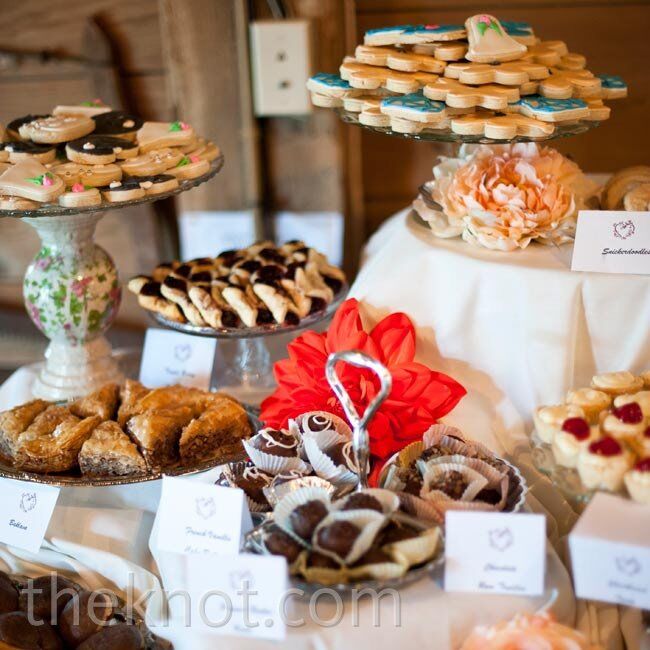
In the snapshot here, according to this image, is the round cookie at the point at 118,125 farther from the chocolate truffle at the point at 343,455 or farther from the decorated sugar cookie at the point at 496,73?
the chocolate truffle at the point at 343,455

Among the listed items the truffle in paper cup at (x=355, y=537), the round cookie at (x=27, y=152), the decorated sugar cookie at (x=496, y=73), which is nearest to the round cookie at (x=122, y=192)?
the round cookie at (x=27, y=152)

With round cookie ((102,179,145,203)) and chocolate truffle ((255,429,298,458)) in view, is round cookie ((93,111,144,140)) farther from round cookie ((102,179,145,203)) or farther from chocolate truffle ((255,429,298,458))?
chocolate truffle ((255,429,298,458))

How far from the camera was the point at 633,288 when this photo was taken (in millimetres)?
986

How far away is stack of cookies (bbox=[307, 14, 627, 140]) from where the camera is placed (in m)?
1.00

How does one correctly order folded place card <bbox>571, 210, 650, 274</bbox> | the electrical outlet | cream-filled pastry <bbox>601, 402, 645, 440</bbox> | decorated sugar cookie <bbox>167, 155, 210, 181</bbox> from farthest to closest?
the electrical outlet < decorated sugar cookie <bbox>167, 155, 210, 181</bbox> < folded place card <bbox>571, 210, 650, 274</bbox> < cream-filled pastry <bbox>601, 402, 645, 440</bbox>

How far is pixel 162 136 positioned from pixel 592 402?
0.73 metres

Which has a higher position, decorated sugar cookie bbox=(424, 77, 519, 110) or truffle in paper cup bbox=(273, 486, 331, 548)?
decorated sugar cookie bbox=(424, 77, 519, 110)

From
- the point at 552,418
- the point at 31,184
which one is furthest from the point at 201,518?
the point at 31,184

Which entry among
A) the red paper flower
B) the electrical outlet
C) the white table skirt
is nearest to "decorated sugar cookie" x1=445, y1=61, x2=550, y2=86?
the white table skirt

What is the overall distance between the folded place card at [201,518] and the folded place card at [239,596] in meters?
0.03

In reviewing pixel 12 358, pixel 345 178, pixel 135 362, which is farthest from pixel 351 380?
pixel 12 358

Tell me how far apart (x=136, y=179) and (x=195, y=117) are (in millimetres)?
627

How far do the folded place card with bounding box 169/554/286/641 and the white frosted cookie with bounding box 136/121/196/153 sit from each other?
0.65 m

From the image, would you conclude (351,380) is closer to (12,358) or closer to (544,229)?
(544,229)
